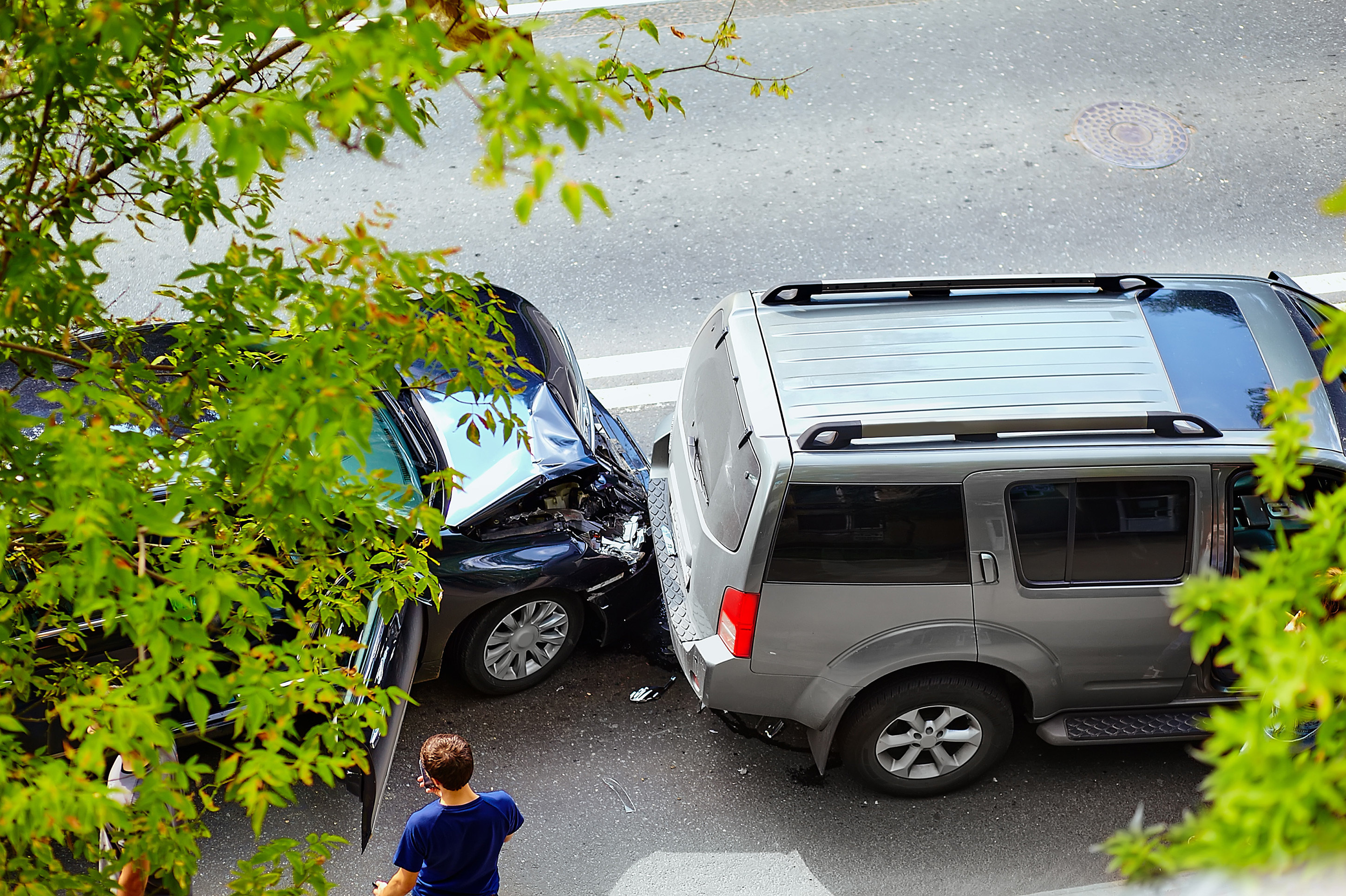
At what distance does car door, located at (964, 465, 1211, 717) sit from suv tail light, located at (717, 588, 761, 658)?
3.19 ft

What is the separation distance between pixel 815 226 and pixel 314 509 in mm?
6663

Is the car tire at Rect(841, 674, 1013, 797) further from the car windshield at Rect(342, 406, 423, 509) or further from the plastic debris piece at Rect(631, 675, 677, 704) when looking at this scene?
the car windshield at Rect(342, 406, 423, 509)

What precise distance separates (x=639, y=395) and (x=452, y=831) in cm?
399

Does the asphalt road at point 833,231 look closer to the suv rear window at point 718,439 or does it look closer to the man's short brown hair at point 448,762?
the man's short brown hair at point 448,762

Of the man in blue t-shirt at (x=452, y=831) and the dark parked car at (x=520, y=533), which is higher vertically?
the dark parked car at (x=520, y=533)

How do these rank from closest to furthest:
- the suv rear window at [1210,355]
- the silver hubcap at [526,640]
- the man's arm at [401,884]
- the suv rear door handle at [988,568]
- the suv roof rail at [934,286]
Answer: the man's arm at [401,884] < the suv rear door handle at [988,568] < the suv rear window at [1210,355] < the suv roof rail at [934,286] < the silver hubcap at [526,640]

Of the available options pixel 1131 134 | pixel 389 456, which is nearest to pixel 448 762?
pixel 389 456

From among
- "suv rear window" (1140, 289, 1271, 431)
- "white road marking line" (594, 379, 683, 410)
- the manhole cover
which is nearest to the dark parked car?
"white road marking line" (594, 379, 683, 410)

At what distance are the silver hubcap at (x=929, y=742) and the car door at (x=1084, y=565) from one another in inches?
15.4

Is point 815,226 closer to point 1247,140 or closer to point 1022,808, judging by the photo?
point 1247,140

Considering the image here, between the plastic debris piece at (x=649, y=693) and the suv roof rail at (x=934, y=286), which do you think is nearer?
the suv roof rail at (x=934, y=286)

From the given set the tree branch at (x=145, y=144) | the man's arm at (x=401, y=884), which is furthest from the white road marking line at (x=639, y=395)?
the tree branch at (x=145, y=144)

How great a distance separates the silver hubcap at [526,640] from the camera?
562cm

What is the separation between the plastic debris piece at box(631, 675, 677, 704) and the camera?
5.84 meters
